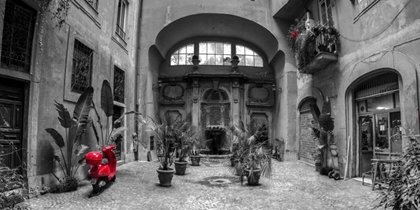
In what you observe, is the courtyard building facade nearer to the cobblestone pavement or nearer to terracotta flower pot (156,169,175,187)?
the cobblestone pavement

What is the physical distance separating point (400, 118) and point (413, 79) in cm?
132

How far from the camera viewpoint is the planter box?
9125 millimetres

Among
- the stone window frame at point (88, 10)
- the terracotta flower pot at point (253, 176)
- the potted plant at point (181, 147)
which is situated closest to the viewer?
the terracotta flower pot at point (253, 176)

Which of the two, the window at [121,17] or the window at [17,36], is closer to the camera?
the window at [17,36]

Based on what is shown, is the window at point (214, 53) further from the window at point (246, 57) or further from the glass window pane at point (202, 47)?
the window at point (246, 57)

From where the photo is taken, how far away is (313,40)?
998 centimetres

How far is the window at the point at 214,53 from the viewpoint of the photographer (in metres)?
17.3

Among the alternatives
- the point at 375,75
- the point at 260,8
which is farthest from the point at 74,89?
the point at 260,8

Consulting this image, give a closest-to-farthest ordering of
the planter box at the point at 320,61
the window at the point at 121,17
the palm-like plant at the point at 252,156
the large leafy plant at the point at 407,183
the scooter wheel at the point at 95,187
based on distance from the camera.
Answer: the large leafy plant at the point at 407,183
the scooter wheel at the point at 95,187
the palm-like plant at the point at 252,156
the planter box at the point at 320,61
the window at the point at 121,17

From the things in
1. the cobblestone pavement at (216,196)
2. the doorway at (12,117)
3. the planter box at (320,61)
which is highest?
the planter box at (320,61)

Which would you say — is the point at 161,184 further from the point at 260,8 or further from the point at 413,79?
the point at 260,8

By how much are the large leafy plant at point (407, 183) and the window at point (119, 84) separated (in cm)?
977

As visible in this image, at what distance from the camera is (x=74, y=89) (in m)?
7.36

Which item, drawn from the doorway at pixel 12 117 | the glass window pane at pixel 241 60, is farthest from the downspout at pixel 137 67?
the doorway at pixel 12 117
